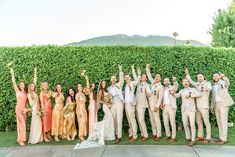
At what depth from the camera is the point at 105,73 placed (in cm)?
1320

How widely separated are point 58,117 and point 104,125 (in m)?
1.41

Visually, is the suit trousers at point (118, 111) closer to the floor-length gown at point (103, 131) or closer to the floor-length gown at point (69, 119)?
the floor-length gown at point (103, 131)

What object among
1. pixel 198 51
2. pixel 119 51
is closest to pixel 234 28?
pixel 198 51

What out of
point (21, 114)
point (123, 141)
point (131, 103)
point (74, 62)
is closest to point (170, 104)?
point (131, 103)

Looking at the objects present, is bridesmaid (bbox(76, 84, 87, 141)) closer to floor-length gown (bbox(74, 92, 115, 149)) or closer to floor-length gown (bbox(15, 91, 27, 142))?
floor-length gown (bbox(74, 92, 115, 149))

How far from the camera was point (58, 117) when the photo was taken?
11891 mm

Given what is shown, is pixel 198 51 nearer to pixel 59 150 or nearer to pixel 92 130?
pixel 92 130

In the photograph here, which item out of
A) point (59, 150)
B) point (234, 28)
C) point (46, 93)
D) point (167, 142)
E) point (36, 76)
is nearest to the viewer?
point (59, 150)

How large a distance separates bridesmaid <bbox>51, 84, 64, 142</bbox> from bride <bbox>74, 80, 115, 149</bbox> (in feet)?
3.33

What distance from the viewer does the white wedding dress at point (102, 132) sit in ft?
37.0

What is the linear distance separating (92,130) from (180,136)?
2769 millimetres

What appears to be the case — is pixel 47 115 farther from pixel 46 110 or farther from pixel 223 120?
pixel 223 120

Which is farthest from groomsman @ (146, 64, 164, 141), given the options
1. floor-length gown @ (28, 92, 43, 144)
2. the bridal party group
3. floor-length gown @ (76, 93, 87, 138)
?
floor-length gown @ (28, 92, 43, 144)

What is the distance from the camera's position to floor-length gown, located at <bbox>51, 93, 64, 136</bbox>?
1188 cm
